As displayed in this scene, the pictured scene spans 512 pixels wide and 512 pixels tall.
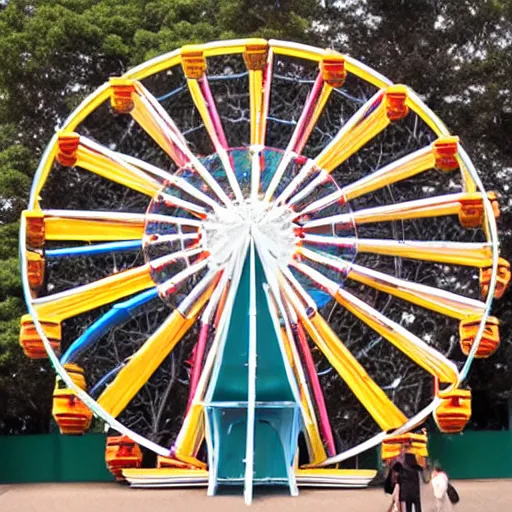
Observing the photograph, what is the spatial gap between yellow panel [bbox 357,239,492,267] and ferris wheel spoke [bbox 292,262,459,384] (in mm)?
826

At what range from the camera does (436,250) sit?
69.1 ft

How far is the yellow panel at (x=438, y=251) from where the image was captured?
20.9m

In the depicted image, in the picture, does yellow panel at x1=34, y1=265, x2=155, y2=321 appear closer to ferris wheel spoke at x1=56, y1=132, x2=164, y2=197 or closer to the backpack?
ferris wheel spoke at x1=56, y1=132, x2=164, y2=197

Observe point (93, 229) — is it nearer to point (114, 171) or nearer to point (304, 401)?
point (114, 171)

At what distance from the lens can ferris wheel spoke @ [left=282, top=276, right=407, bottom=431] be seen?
67.9ft

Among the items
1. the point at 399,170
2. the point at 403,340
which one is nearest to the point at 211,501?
the point at 403,340

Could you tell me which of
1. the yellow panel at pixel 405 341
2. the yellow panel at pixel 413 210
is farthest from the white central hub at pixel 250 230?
the yellow panel at pixel 413 210

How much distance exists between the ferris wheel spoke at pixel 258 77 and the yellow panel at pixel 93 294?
9.10ft

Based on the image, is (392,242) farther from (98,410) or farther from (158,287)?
(98,410)

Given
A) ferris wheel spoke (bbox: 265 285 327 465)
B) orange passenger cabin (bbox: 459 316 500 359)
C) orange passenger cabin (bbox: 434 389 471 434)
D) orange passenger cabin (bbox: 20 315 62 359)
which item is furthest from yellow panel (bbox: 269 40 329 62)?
orange passenger cabin (bbox: 434 389 471 434)

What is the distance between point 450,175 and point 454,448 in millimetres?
8036

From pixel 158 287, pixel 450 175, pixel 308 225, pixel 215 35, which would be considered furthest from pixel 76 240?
pixel 215 35

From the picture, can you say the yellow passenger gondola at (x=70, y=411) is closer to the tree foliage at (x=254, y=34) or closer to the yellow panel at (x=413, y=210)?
the yellow panel at (x=413, y=210)

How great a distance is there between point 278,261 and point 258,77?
361 centimetres
